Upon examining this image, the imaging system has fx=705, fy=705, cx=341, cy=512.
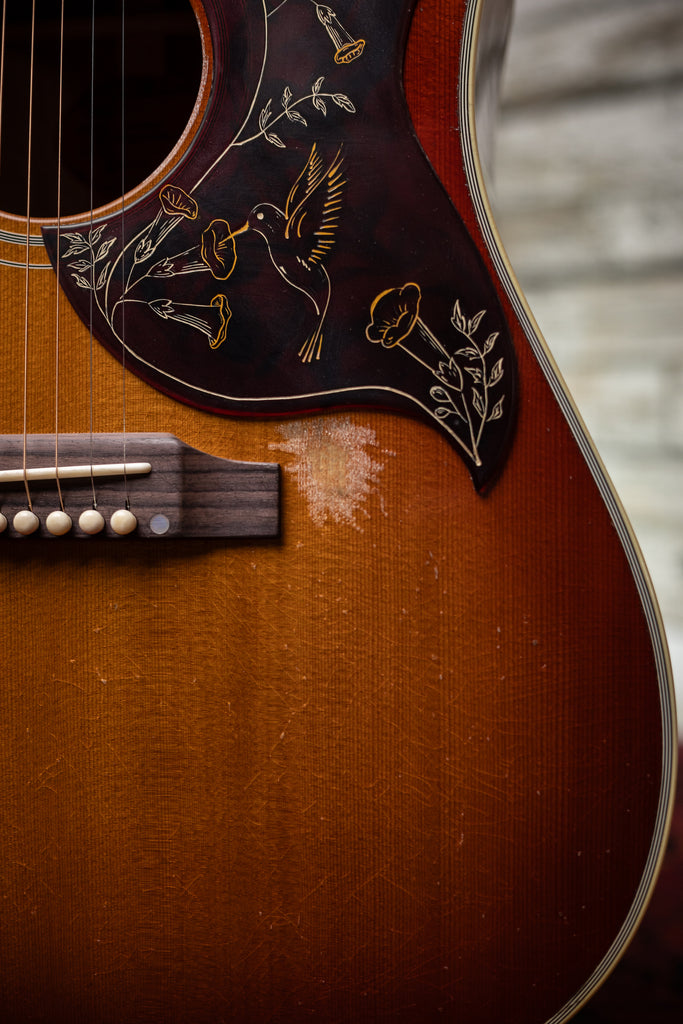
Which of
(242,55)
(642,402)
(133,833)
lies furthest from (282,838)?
(642,402)

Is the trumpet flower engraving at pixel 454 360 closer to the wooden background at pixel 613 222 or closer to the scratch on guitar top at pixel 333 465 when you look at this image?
the scratch on guitar top at pixel 333 465

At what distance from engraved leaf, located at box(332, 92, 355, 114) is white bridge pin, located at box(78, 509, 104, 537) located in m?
0.37

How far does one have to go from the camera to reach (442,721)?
542 mm

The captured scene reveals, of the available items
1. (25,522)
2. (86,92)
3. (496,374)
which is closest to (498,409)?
(496,374)

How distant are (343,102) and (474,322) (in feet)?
0.65

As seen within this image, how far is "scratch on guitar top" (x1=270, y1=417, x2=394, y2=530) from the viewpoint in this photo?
55cm

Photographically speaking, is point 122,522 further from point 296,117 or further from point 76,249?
point 296,117

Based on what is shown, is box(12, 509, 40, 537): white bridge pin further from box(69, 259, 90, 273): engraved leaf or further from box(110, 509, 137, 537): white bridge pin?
box(69, 259, 90, 273): engraved leaf

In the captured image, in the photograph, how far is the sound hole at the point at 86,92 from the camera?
0.71m

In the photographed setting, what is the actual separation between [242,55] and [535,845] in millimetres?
653

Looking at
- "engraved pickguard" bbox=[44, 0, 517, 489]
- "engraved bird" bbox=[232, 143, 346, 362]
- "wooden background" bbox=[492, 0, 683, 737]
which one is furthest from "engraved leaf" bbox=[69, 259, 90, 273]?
"wooden background" bbox=[492, 0, 683, 737]

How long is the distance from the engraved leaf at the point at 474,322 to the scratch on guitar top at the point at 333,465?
0.11 m

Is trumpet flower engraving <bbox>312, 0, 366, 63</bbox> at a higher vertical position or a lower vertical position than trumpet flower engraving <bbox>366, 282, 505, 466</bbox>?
higher

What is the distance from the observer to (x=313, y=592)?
0.55 m
